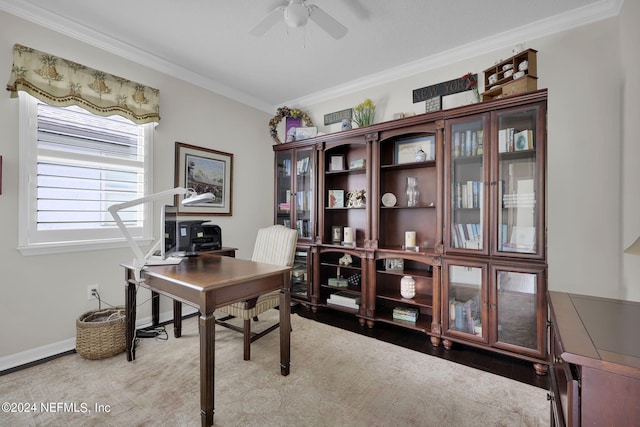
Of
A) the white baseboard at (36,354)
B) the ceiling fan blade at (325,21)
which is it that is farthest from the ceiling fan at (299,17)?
the white baseboard at (36,354)

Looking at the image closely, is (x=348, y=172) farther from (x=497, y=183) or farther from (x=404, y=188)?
(x=497, y=183)

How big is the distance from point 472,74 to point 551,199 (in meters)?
1.34

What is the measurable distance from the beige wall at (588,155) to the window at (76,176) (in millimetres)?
3699

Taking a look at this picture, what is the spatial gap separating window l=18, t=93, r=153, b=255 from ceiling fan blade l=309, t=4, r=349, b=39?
6.60 ft

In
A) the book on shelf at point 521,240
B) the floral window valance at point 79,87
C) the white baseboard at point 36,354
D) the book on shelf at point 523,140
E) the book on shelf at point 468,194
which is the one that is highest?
the floral window valance at point 79,87

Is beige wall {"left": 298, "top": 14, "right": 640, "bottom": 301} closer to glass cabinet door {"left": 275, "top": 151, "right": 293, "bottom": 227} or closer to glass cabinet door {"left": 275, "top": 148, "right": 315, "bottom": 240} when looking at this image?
glass cabinet door {"left": 275, "top": 148, "right": 315, "bottom": 240}

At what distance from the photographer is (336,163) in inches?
136

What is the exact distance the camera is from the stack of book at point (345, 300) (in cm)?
309

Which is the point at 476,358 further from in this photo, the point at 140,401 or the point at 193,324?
the point at 193,324

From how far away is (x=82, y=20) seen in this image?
7.50 feet

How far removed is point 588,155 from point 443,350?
194 cm

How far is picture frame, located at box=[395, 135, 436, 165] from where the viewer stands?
282 cm

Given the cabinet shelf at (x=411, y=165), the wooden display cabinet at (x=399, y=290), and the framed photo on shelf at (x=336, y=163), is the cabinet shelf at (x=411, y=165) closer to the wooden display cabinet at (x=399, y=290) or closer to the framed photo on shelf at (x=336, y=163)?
the framed photo on shelf at (x=336, y=163)

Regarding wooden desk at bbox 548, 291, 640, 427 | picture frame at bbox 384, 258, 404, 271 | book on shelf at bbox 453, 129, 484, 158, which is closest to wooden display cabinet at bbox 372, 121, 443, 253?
picture frame at bbox 384, 258, 404, 271
